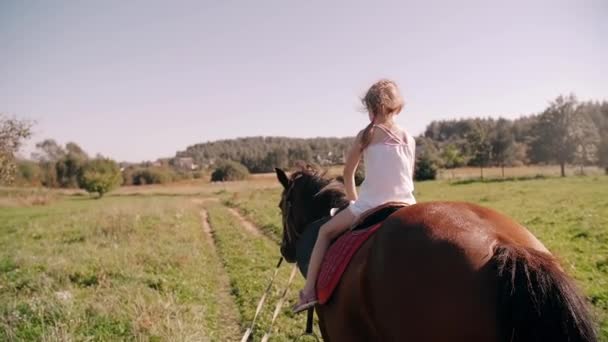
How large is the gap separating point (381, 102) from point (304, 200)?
1978mm

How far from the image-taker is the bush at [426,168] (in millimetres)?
58406

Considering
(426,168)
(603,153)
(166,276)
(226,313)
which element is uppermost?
(603,153)

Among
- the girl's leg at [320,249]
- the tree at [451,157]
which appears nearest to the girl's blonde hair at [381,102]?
the girl's leg at [320,249]

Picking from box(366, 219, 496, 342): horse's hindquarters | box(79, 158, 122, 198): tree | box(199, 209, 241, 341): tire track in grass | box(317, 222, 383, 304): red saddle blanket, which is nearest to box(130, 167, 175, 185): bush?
box(79, 158, 122, 198): tree

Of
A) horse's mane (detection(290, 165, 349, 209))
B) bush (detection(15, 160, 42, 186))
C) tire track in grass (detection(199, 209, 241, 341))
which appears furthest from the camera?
bush (detection(15, 160, 42, 186))

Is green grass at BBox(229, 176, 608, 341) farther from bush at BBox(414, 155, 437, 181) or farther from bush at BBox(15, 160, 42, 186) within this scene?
bush at BBox(15, 160, 42, 186)

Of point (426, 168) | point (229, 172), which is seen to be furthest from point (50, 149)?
point (426, 168)

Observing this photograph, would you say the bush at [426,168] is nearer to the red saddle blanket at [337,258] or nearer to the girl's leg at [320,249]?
the girl's leg at [320,249]

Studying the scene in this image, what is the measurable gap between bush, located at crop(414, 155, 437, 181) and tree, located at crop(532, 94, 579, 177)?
15.3m

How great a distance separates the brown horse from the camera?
6.51ft

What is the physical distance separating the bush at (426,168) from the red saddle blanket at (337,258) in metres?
57.3

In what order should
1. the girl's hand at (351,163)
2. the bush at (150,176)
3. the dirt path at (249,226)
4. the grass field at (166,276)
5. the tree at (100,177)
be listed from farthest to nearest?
the bush at (150,176), the tree at (100,177), the dirt path at (249,226), the grass field at (166,276), the girl's hand at (351,163)

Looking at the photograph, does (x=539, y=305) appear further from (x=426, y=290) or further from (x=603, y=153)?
(x=603, y=153)

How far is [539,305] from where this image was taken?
1.99 metres
